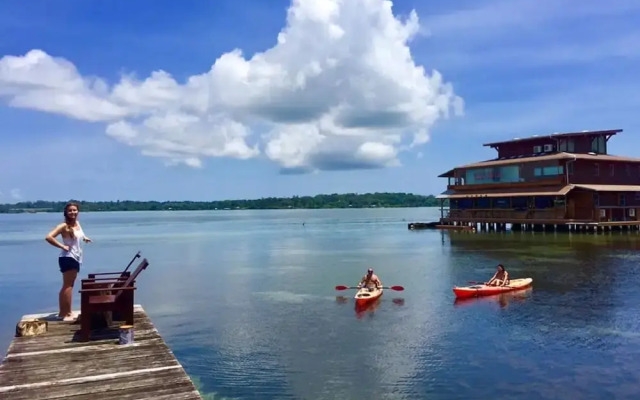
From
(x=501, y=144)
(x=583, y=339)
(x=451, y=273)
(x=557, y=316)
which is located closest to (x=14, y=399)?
(x=583, y=339)

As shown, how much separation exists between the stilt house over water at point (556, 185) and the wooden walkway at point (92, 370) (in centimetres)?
5609

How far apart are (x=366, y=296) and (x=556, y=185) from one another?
42.8m

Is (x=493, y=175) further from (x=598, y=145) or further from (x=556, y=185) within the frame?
(x=598, y=145)

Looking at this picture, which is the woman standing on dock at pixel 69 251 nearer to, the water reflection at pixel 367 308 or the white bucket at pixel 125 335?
the white bucket at pixel 125 335

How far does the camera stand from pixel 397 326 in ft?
67.2

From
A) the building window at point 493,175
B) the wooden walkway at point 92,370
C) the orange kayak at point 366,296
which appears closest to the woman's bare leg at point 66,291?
the wooden walkway at point 92,370

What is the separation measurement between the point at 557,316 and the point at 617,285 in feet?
28.8

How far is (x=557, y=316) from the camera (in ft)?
69.4

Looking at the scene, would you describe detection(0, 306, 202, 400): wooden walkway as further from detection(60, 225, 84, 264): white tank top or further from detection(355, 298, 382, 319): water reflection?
detection(355, 298, 382, 319): water reflection

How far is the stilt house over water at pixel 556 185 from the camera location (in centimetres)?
5981


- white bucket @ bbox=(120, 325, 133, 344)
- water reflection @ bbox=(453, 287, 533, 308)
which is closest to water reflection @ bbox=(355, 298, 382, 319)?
water reflection @ bbox=(453, 287, 533, 308)

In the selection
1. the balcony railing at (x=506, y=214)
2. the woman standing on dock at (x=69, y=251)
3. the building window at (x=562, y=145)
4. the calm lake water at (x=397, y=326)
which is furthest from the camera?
the building window at (x=562, y=145)

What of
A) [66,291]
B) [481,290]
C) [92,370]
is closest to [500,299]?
[481,290]

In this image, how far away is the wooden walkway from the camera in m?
7.37
